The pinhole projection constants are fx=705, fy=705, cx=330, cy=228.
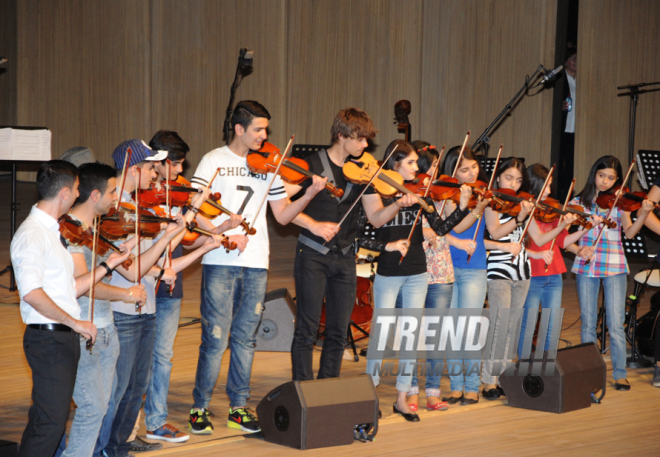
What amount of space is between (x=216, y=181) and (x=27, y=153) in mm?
3141

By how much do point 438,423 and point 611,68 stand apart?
6.35 metres

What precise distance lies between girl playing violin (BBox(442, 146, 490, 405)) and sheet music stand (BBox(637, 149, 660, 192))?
5.36ft

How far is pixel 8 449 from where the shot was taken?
2.60m

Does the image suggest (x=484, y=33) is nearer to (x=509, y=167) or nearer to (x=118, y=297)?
(x=509, y=167)

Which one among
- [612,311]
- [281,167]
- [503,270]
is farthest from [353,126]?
[612,311]

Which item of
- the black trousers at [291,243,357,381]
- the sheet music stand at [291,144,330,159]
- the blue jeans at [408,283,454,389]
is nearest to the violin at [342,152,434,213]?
the black trousers at [291,243,357,381]

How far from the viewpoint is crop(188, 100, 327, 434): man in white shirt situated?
3.38 m

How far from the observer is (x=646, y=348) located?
4844mm

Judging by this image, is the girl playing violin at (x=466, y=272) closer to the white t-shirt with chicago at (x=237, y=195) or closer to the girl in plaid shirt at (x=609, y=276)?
the girl in plaid shirt at (x=609, y=276)

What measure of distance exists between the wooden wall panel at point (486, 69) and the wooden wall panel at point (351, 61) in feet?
0.89

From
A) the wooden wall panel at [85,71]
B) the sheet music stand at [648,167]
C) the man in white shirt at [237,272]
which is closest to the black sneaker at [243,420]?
the man in white shirt at [237,272]

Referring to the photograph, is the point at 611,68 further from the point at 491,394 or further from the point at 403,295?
the point at 403,295

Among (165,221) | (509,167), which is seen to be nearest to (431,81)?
(509,167)

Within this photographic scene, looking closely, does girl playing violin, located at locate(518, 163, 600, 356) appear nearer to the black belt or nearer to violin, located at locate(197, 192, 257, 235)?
violin, located at locate(197, 192, 257, 235)
